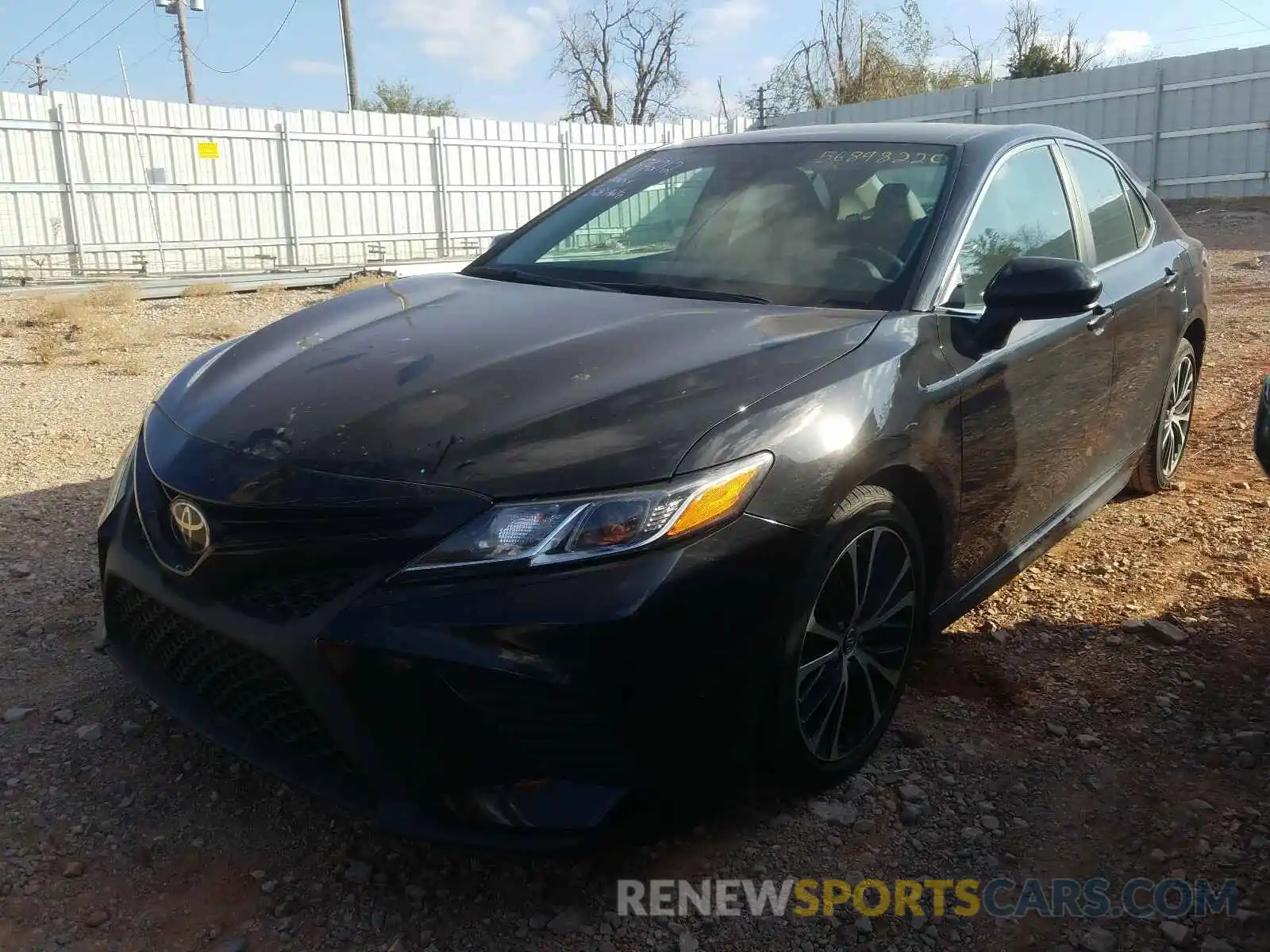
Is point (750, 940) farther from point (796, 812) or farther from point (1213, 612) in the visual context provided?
point (1213, 612)

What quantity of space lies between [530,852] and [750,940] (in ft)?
1.68

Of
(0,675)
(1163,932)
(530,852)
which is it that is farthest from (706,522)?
(0,675)

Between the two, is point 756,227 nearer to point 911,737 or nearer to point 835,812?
point 911,737

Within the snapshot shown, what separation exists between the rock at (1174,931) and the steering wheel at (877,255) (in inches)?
64.7

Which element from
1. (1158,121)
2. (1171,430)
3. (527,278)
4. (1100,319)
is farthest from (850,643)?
(1158,121)

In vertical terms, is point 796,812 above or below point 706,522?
below

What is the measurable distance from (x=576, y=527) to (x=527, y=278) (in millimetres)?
1569

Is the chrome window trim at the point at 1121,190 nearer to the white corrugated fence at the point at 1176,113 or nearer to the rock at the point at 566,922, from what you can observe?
the rock at the point at 566,922

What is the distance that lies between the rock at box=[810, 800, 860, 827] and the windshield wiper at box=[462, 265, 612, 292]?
4.88 feet

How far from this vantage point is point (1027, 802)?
2543 millimetres

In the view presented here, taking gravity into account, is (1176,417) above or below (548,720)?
below

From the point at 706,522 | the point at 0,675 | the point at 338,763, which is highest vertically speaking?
the point at 706,522

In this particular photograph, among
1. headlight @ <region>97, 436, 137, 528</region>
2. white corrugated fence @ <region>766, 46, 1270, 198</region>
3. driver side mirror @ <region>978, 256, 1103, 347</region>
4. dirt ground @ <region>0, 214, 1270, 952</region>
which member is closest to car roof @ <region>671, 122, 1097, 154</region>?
driver side mirror @ <region>978, 256, 1103, 347</region>

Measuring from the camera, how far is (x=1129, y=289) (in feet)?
12.3
